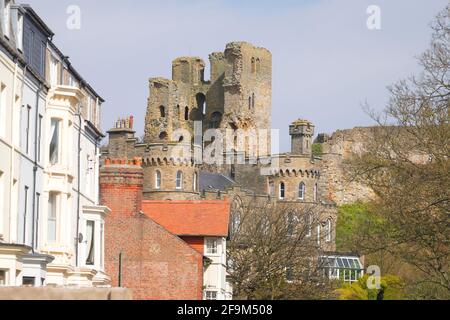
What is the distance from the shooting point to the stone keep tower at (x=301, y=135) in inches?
4929

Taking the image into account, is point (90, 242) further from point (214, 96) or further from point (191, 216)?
point (214, 96)

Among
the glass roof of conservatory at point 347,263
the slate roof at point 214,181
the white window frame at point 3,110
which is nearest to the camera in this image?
the white window frame at point 3,110

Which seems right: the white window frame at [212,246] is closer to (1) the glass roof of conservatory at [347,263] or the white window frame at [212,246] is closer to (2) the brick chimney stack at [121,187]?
(2) the brick chimney stack at [121,187]

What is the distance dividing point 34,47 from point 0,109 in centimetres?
396

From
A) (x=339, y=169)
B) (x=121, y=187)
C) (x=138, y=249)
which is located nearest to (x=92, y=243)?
(x=121, y=187)

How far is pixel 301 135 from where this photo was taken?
125125mm

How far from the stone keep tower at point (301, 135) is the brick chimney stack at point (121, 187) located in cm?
7927

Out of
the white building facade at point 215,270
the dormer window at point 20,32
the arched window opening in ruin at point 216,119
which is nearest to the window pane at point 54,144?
the dormer window at point 20,32

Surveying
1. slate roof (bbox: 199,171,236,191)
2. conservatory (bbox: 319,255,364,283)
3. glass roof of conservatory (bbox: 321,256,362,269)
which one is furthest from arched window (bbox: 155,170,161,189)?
glass roof of conservatory (bbox: 321,256,362,269)

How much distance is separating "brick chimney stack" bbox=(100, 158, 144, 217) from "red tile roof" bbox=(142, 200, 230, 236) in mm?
5392

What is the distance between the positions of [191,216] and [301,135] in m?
73.5

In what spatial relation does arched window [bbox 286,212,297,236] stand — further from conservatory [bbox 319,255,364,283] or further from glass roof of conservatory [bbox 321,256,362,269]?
glass roof of conservatory [bbox 321,256,362,269]
